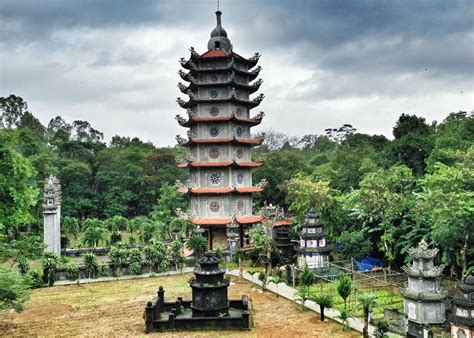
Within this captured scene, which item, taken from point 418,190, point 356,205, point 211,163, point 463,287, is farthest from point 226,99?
point 463,287

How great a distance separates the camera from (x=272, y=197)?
49.8 metres

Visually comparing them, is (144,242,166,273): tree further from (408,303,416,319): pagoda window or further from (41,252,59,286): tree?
(408,303,416,319): pagoda window

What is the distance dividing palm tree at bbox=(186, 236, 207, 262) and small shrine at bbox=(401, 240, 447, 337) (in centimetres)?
1725

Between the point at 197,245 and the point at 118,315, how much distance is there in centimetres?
1283

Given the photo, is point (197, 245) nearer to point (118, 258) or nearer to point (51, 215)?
point (118, 258)

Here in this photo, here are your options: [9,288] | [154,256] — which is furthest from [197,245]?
[9,288]

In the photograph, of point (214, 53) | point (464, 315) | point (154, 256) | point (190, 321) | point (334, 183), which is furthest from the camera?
point (334, 183)

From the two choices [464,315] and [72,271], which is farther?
[72,271]

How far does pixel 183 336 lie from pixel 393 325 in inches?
327

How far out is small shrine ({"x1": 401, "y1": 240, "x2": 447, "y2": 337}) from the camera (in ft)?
55.7

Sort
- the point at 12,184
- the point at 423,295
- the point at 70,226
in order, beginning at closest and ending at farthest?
1. the point at 423,295
2. the point at 12,184
3. the point at 70,226

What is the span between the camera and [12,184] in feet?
57.1

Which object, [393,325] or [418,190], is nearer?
[393,325]

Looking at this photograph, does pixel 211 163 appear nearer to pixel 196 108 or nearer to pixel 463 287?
pixel 196 108
